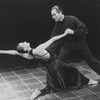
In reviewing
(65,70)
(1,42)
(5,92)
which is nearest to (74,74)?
(65,70)

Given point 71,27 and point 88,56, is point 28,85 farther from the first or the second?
point 71,27

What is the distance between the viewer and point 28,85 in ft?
A: 21.0

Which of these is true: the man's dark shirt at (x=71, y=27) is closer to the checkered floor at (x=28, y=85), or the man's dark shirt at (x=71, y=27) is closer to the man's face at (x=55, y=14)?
the man's face at (x=55, y=14)

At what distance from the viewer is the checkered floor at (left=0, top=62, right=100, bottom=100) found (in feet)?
18.1

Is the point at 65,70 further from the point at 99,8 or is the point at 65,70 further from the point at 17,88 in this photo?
the point at 99,8

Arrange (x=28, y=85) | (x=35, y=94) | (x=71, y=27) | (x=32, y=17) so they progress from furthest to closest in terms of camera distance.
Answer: (x=32, y=17) < (x=28, y=85) < (x=71, y=27) < (x=35, y=94)

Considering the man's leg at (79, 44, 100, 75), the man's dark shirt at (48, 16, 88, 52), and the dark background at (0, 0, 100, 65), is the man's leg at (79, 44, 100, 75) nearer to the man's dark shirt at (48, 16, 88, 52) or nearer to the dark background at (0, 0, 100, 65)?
the man's dark shirt at (48, 16, 88, 52)

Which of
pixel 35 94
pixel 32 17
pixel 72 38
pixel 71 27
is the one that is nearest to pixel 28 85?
pixel 35 94

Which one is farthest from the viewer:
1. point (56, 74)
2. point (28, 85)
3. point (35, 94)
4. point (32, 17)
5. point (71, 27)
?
point (32, 17)

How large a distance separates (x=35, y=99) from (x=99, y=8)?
14.8 ft

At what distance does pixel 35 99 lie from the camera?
5.41m

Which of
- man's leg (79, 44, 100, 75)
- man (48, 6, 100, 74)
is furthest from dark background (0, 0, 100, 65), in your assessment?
man's leg (79, 44, 100, 75)

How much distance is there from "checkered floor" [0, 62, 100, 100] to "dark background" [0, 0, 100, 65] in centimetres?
95

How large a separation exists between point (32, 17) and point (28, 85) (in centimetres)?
259
